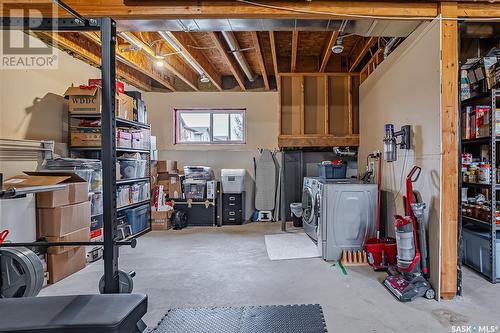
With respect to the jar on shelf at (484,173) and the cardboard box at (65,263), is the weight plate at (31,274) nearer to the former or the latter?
the cardboard box at (65,263)

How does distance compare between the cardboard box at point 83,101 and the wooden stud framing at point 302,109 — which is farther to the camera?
the wooden stud framing at point 302,109

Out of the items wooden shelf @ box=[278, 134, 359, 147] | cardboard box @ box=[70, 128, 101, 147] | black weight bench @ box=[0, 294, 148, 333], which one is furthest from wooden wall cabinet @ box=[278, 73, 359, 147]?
black weight bench @ box=[0, 294, 148, 333]

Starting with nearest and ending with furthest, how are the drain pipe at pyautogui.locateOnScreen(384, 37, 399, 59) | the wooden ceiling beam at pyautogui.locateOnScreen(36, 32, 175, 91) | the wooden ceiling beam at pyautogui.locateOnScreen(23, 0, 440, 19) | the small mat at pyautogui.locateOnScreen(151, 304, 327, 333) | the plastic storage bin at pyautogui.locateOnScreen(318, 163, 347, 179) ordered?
1. the small mat at pyautogui.locateOnScreen(151, 304, 327, 333)
2. the wooden ceiling beam at pyautogui.locateOnScreen(23, 0, 440, 19)
3. the drain pipe at pyautogui.locateOnScreen(384, 37, 399, 59)
4. the wooden ceiling beam at pyautogui.locateOnScreen(36, 32, 175, 91)
5. the plastic storage bin at pyautogui.locateOnScreen(318, 163, 347, 179)

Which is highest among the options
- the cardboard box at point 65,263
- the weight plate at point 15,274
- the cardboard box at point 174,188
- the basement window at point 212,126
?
the basement window at point 212,126

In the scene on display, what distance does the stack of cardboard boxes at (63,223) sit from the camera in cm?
310

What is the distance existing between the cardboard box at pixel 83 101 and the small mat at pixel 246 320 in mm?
2997

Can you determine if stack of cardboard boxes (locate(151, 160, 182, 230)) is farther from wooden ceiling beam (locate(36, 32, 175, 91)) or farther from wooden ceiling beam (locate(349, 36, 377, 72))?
wooden ceiling beam (locate(349, 36, 377, 72))

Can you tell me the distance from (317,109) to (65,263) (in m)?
4.61

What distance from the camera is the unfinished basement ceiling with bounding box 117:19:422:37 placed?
2918mm

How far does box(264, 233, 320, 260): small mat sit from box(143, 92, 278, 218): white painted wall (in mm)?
1967

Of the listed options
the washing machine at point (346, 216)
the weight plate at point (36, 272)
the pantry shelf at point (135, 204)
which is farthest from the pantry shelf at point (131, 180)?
the washing machine at point (346, 216)

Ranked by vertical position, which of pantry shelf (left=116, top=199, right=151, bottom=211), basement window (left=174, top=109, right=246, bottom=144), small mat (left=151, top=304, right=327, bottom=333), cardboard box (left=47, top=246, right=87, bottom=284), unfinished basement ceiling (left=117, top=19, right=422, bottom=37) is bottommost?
small mat (left=151, top=304, right=327, bottom=333)

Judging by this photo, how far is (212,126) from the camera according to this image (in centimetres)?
676

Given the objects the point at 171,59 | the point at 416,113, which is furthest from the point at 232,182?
the point at 416,113
